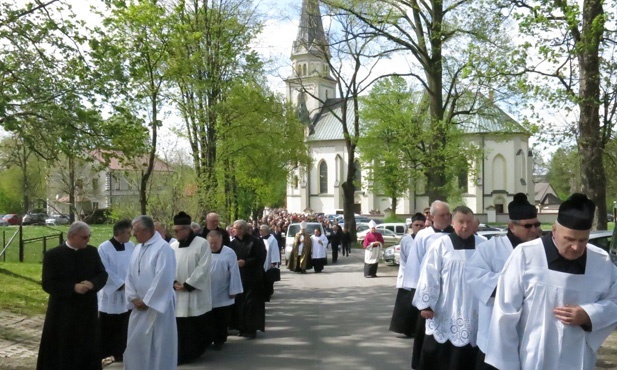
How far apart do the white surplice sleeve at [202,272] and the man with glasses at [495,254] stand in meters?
4.59

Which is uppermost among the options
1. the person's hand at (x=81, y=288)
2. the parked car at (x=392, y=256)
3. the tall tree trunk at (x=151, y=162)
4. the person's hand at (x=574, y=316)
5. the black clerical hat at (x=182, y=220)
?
the tall tree trunk at (x=151, y=162)

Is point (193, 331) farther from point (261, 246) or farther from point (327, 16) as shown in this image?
point (327, 16)

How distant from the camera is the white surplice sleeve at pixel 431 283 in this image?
293 inches

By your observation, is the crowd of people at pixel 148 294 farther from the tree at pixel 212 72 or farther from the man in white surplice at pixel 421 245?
the tree at pixel 212 72

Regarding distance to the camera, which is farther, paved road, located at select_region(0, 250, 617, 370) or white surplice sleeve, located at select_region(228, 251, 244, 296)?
white surplice sleeve, located at select_region(228, 251, 244, 296)

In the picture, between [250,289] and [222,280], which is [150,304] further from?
[250,289]

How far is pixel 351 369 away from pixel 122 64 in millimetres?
7585

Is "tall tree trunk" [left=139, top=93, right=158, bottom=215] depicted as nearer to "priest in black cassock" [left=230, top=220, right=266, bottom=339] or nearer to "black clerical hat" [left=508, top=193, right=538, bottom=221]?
"priest in black cassock" [left=230, top=220, right=266, bottom=339]

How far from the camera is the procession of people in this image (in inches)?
184

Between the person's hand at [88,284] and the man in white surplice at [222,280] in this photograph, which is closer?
the person's hand at [88,284]

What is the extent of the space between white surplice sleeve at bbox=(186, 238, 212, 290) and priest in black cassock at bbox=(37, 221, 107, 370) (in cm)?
222

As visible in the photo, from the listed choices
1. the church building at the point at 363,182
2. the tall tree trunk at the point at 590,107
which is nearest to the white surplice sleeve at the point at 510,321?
the tall tree trunk at the point at 590,107

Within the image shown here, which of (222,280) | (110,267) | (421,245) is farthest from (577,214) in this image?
(222,280)

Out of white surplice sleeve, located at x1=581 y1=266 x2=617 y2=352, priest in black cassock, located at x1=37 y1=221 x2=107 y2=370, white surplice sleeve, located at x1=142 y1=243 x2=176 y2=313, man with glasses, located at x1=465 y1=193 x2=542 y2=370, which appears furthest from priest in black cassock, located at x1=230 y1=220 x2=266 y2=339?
white surplice sleeve, located at x1=581 y1=266 x2=617 y2=352
